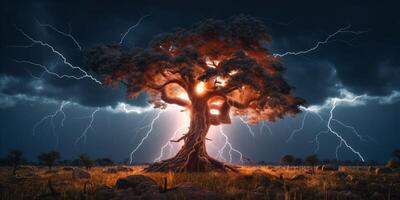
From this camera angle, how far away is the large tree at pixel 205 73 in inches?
1011

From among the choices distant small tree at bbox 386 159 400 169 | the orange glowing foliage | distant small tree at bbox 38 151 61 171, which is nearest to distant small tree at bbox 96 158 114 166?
distant small tree at bbox 38 151 61 171

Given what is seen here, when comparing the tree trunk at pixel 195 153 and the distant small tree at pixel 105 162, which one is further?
the distant small tree at pixel 105 162

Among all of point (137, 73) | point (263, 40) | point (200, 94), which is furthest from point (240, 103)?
point (137, 73)

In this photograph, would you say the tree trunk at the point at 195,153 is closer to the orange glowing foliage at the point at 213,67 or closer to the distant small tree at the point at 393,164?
the orange glowing foliage at the point at 213,67

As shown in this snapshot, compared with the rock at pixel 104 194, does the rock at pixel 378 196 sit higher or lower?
higher

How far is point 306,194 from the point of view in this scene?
12156 mm

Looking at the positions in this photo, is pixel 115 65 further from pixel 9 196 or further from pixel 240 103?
pixel 9 196

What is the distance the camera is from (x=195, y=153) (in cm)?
2920

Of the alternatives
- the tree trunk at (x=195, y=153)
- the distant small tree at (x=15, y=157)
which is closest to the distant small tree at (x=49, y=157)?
the distant small tree at (x=15, y=157)

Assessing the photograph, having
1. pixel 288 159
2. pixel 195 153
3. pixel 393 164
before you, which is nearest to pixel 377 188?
pixel 195 153

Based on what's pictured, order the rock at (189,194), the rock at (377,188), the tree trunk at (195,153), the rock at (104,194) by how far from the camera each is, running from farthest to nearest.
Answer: the tree trunk at (195,153) → the rock at (377,188) → the rock at (104,194) → the rock at (189,194)

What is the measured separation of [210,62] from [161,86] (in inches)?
168

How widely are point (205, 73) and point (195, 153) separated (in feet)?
22.7

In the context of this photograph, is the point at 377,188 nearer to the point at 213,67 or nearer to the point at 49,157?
the point at 213,67
